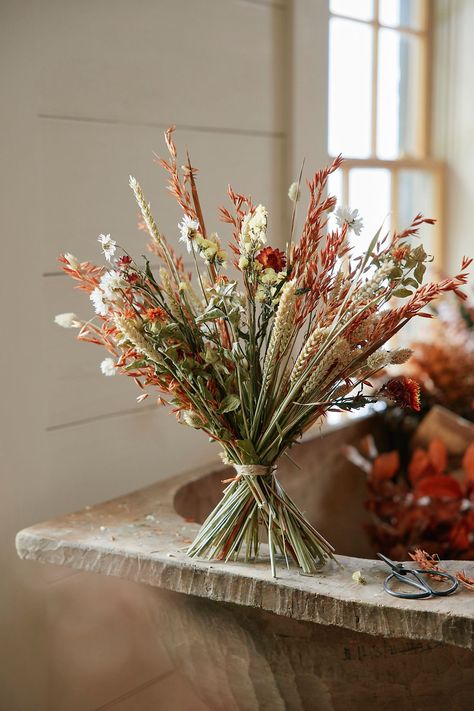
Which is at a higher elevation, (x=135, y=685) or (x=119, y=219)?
(x=119, y=219)

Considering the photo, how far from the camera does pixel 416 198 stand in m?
3.48

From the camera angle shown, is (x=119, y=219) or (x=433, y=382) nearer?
(x=119, y=219)

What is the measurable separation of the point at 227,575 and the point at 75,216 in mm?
876

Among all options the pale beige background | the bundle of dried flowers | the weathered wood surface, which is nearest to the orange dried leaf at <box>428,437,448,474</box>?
the bundle of dried flowers

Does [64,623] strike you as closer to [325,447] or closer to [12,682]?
[12,682]

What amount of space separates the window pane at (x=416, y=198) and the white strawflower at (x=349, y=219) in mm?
2092

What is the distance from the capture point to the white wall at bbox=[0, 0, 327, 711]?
1.81 meters

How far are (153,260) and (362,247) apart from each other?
1.14 meters

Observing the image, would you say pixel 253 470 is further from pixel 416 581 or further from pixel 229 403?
pixel 416 581

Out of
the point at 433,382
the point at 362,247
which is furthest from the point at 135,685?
the point at 362,247

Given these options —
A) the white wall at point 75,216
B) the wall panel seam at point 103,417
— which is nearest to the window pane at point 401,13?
the white wall at point 75,216

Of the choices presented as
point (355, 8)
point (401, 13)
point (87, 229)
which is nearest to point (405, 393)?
point (87, 229)

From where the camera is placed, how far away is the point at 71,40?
1.89 metres

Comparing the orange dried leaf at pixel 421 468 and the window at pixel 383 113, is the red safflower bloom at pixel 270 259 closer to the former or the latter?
the orange dried leaf at pixel 421 468
